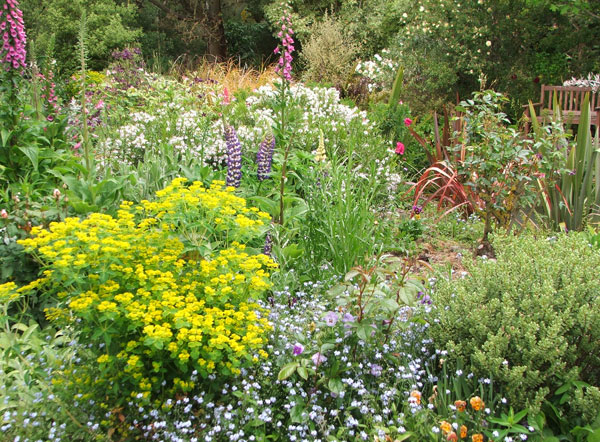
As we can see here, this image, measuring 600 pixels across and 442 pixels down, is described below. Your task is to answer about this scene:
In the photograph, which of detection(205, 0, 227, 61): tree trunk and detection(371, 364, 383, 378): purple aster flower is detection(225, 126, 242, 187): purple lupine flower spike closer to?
detection(371, 364, 383, 378): purple aster flower

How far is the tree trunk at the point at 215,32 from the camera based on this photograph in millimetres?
17031

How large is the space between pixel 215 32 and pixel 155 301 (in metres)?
16.4

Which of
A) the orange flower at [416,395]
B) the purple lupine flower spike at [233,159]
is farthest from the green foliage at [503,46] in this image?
the orange flower at [416,395]

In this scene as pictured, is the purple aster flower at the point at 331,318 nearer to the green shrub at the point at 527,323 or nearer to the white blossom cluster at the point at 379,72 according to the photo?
the green shrub at the point at 527,323

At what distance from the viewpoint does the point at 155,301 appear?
6.97ft

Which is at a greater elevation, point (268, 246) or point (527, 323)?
point (527, 323)

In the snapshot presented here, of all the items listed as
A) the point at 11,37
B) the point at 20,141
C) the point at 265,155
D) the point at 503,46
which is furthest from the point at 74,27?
the point at 265,155

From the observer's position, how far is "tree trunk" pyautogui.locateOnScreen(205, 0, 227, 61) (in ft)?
55.9

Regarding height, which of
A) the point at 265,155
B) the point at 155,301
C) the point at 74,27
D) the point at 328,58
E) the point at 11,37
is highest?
the point at 74,27

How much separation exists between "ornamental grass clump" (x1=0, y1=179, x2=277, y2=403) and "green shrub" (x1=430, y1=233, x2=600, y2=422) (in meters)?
0.85

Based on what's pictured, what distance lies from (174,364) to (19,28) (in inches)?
119

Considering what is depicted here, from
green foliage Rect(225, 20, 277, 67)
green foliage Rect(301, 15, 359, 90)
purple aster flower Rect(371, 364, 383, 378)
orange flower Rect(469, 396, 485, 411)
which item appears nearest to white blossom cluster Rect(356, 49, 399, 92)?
green foliage Rect(301, 15, 359, 90)

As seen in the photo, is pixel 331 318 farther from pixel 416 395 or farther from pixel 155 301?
pixel 155 301

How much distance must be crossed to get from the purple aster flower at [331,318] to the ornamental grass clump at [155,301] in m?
0.26
